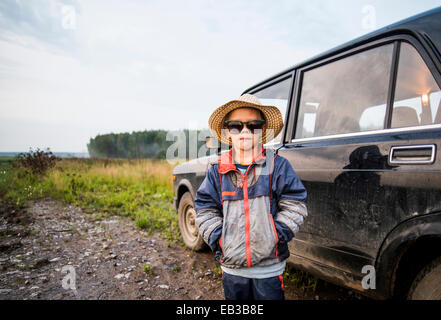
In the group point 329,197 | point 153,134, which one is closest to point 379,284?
point 329,197

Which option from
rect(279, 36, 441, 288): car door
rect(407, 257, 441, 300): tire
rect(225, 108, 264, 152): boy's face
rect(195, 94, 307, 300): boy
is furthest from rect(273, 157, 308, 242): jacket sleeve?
rect(407, 257, 441, 300): tire

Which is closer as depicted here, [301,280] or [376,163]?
[376,163]

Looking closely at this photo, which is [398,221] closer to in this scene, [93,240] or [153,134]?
[93,240]

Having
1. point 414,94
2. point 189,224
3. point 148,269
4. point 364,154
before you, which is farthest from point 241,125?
point 189,224

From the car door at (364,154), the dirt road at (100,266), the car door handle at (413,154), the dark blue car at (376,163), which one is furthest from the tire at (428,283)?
the dirt road at (100,266)

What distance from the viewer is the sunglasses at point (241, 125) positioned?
4.95 ft

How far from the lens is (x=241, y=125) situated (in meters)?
1.53

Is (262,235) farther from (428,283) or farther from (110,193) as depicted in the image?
(110,193)

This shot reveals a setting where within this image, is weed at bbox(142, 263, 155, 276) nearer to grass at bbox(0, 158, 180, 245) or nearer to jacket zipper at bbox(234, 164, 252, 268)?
grass at bbox(0, 158, 180, 245)

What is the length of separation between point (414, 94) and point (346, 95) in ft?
1.52

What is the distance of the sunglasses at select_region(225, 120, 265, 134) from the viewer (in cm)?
151

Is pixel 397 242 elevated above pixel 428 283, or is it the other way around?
pixel 397 242

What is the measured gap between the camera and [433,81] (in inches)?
55.7

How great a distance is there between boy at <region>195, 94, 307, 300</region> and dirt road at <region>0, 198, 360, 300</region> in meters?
1.33
